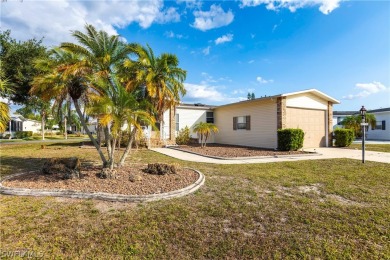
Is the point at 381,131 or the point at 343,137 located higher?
the point at 381,131

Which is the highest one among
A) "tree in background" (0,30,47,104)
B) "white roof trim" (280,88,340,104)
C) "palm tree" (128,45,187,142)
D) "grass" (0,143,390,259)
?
"tree in background" (0,30,47,104)

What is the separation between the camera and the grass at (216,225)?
2930mm

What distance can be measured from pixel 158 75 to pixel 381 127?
34700mm

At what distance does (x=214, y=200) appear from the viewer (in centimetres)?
486

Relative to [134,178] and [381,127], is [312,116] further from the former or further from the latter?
[381,127]

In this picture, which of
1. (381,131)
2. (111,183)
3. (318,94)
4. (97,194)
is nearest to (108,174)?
(111,183)

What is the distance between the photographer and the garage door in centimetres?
1534

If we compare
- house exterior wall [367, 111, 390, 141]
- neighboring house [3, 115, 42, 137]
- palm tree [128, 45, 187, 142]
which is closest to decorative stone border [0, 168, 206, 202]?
palm tree [128, 45, 187, 142]

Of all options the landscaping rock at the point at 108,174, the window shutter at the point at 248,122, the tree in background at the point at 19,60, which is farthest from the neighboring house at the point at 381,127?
the tree in background at the point at 19,60

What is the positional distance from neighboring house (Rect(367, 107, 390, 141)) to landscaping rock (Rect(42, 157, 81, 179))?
118 feet

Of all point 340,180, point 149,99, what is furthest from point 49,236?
point 340,180

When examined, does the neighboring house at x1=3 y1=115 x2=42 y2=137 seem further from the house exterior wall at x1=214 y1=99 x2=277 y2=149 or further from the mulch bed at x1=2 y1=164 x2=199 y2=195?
the mulch bed at x1=2 y1=164 x2=199 y2=195

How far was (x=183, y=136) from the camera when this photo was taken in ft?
62.2


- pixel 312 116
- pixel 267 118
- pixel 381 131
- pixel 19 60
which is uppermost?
pixel 19 60
